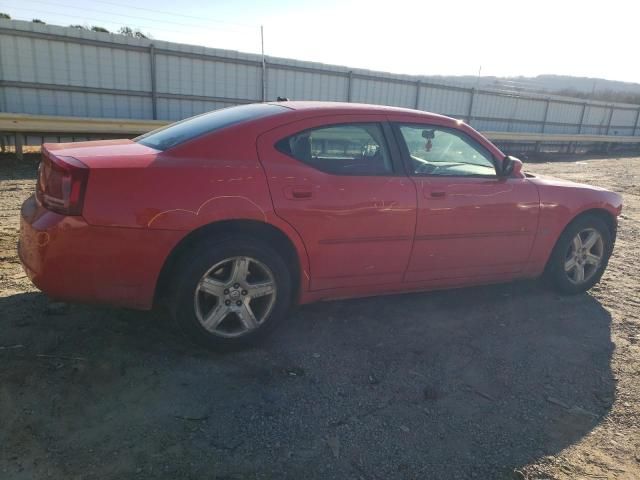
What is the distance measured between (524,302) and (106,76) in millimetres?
11264

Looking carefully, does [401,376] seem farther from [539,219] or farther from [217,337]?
[539,219]

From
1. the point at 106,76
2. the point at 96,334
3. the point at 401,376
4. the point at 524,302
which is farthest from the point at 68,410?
the point at 106,76

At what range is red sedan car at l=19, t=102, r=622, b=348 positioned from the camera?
2758mm

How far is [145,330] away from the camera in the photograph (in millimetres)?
3367

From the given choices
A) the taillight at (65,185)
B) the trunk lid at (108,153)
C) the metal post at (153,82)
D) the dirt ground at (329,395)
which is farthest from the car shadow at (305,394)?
the metal post at (153,82)

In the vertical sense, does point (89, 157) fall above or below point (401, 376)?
above

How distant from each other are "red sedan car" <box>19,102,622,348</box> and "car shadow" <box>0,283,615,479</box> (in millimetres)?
338

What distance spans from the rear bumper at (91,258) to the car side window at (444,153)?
75.0 inches

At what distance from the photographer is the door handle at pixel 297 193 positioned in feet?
10.3

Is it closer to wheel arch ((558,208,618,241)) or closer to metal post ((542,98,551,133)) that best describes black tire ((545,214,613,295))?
wheel arch ((558,208,618,241))

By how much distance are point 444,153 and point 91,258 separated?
2.67 m

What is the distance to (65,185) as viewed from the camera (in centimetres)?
271

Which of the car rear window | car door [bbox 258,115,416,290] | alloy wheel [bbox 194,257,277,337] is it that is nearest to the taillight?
the car rear window

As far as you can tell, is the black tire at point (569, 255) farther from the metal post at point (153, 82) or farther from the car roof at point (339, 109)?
the metal post at point (153, 82)
